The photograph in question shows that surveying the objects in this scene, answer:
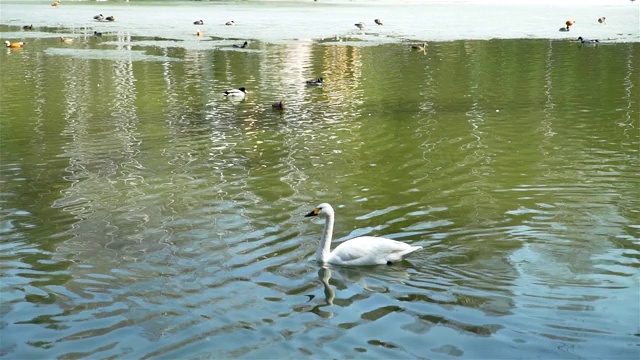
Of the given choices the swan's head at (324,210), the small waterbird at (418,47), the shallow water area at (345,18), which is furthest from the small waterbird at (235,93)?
the shallow water area at (345,18)

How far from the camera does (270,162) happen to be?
1670cm

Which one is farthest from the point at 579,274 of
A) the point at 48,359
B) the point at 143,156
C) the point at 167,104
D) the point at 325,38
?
the point at 325,38

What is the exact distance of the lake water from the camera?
8.73 metres

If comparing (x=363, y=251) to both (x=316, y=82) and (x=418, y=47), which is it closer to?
(x=316, y=82)

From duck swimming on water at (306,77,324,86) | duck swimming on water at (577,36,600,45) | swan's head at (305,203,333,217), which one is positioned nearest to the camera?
swan's head at (305,203,333,217)

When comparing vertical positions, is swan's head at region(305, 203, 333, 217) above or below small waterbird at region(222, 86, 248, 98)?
below

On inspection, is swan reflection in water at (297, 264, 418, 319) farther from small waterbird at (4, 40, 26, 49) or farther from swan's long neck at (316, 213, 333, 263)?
small waterbird at (4, 40, 26, 49)

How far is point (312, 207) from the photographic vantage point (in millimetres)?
13234

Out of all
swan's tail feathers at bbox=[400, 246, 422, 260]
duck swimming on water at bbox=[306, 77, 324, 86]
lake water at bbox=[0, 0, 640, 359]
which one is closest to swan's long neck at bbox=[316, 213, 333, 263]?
lake water at bbox=[0, 0, 640, 359]

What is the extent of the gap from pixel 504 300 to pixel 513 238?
2.33 m

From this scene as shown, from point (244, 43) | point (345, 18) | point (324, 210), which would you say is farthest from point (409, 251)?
point (345, 18)

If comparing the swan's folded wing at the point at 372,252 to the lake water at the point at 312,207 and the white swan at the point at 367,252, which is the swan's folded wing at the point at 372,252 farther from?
the lake water at the point at 312,207

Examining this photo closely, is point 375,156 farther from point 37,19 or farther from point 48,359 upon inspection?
point 37,19

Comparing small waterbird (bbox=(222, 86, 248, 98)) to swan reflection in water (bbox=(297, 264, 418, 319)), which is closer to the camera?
swan reflection in water (bbox=(297, 264, 418, 319))
